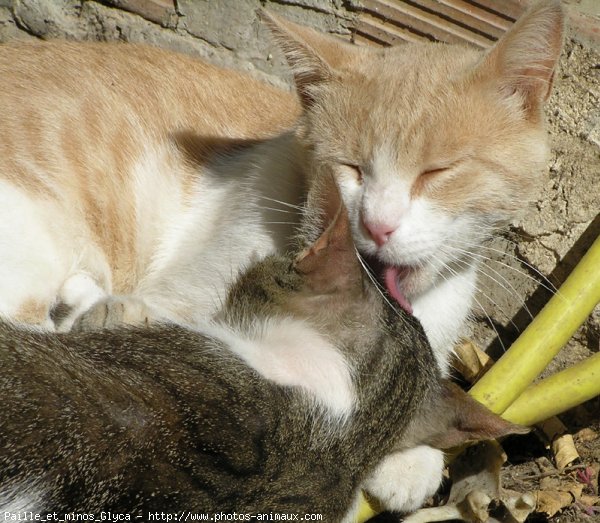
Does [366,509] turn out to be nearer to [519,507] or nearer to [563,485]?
[519,507]

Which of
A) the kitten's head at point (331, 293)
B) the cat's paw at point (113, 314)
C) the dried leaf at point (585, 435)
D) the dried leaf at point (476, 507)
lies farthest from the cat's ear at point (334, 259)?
the dried leaf at point (585, 435)

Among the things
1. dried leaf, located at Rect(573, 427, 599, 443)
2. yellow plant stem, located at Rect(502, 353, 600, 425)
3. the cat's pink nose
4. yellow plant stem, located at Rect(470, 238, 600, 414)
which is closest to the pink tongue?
the cat's pink nose

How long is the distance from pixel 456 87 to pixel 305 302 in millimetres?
860

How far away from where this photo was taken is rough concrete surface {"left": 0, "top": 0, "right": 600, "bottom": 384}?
2871mm

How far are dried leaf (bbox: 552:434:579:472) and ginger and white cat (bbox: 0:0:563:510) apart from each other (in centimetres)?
61

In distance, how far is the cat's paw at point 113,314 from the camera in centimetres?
211

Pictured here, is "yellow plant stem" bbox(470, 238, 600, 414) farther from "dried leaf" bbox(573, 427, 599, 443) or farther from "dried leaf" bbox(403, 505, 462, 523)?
"dried leaf" bbox(573, 427, 599, 443)

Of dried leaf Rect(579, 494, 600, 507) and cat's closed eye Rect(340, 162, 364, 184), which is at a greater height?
cat's closed eye Rect(340, 162, 364, 184)

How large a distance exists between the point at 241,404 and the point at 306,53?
45.7 inches

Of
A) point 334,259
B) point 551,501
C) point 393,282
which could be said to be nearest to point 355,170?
→ point 393,282

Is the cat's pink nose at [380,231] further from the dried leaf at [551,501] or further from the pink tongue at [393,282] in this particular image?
the dried leaf at [551,501]

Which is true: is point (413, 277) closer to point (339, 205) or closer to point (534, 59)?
point (339, 205)

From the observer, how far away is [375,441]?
174 centimetres

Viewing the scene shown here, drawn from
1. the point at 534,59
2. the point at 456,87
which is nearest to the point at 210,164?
the point at 456,87
